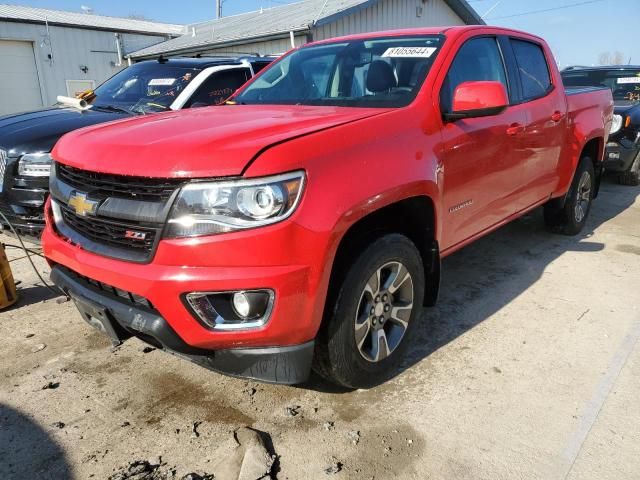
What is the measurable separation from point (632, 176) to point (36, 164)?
27.2 feet

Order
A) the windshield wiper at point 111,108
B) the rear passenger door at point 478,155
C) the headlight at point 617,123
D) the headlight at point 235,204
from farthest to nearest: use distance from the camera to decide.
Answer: the headlight at point 617,123 → the windshield wiper at point 111,108 → the rear passenger door at point 478,155 → the headlight at point 235,204

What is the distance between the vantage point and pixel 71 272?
2463mm

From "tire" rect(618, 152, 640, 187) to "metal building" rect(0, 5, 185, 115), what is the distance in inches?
700

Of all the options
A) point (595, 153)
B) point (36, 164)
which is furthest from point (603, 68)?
point (36, 164)

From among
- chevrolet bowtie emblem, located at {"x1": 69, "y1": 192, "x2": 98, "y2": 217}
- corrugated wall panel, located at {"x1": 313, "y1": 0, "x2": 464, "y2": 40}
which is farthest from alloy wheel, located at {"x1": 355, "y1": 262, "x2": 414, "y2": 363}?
corrugated wall panel, located at {"x1": 313, "y1": 0, "x2": 464, "y2": 40}

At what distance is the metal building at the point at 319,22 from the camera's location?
13.1m

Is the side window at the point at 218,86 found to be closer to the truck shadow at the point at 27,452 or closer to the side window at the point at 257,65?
the side window at the point at 257,65

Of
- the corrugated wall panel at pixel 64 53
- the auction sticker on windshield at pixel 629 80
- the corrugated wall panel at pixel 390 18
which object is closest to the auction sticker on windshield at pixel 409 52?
the auction sticker on windshield at pixel 629 80

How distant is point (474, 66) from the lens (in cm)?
331

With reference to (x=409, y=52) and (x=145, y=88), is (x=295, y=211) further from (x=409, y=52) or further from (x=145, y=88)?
(x=145, y=88)

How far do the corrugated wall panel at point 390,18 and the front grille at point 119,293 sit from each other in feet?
39.0

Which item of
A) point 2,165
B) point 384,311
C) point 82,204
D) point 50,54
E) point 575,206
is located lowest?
point 575,206

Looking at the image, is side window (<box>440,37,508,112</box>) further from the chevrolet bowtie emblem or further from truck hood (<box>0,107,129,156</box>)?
truck hood (<box>0,107,129,156</box>)

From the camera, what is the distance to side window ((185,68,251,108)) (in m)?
5.11
